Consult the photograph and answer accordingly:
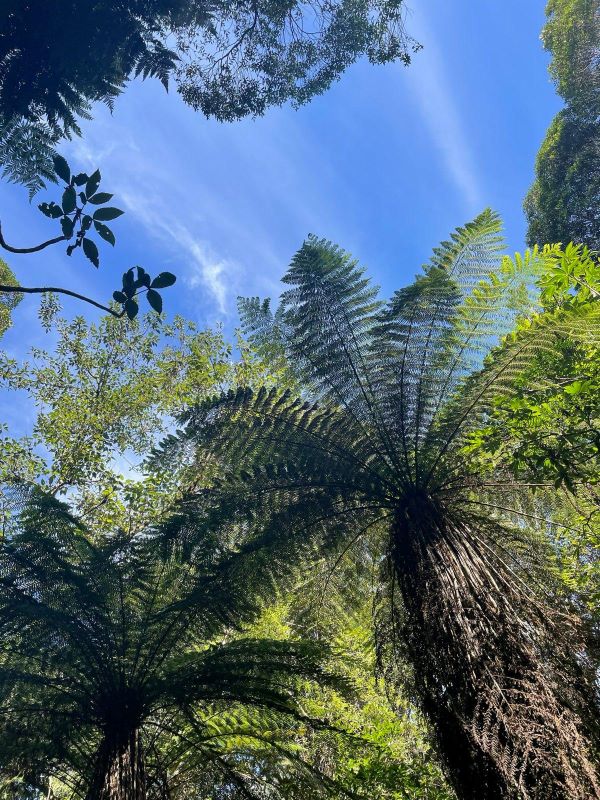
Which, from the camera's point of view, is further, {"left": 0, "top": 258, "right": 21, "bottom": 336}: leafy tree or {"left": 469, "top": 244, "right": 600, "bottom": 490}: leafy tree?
{"left": 0, "top": 258, "right": 21, "bottom": 336}: leafy tree

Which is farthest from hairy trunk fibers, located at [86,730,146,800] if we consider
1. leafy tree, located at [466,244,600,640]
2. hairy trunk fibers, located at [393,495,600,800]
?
leafy tree, located at [466,244,600,640]

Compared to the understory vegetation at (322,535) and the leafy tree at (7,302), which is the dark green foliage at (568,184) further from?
the leafy tree at (7,302)

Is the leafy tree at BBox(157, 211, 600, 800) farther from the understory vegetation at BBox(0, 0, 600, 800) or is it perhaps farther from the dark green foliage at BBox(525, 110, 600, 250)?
the dark green foliage at BBox(525, 110, 600, 250)

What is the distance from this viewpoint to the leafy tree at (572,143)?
9.20m

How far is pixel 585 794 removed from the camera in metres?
2.01

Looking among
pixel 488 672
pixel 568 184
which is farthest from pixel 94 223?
pixel 568 184

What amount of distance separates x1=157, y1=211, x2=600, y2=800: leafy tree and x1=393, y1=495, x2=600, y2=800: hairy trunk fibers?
10mm

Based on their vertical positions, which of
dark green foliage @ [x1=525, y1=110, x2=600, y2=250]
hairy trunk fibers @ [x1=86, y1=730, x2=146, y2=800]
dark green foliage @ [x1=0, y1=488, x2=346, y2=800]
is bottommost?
hairy trunk fibers @ [x1=86, y1=730, x2=146, y2=800]

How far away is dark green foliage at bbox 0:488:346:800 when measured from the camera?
3.34m

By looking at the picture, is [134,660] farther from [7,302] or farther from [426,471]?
[7,302]

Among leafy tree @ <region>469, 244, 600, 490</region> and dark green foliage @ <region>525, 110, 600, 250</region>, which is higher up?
dark green foliage @ <region>525, 110, 600, 250</region>

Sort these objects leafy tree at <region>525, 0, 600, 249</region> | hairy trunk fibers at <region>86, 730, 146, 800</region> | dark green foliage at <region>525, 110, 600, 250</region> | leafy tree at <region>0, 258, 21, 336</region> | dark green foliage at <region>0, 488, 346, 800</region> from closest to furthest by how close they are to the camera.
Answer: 1. hairy trunk fibers at <region>86, 730, 146, 800</region>
2. dark green foliage at <region>0, 488, 346, 800</region>
3. dark green foliage at <region>525, 110, 600, 250</region>
4. leafy tree at <region>525, 0, 600, 249</region>
5. leafy tree at <region>0, 258, 21, 336</region>

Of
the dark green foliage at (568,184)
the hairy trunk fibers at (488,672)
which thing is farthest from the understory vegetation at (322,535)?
the dark green foliage at (568,184)

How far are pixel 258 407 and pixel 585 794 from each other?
99.9 inches
